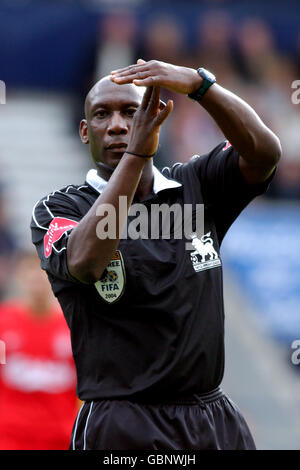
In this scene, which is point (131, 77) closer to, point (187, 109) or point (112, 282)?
point (112, 282)

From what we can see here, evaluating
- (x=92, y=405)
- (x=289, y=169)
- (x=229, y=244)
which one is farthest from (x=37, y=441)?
(x=289, y=169)

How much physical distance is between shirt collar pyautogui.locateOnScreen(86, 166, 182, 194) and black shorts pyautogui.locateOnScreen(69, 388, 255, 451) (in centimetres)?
85

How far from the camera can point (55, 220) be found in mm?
3539

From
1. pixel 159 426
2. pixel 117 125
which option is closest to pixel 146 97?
pixel 117 125

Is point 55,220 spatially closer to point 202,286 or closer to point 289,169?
point 202,286

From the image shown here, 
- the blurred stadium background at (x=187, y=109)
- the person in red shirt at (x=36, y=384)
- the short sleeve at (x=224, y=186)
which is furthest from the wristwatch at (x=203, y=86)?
the blurred stadium background at (x=187, y=109)

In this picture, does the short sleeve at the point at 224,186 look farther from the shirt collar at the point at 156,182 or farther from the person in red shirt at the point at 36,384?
the person in red shirt at the point at 36,384

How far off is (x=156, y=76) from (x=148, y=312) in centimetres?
89

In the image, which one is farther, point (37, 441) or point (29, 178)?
point (29, 178)

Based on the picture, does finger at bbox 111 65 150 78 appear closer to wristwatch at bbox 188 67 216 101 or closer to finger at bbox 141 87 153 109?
finger at bbox 141 87 153 109

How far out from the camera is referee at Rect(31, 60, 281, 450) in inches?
128

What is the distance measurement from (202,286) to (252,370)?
622cm

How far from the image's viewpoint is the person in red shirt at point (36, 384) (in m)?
5.56

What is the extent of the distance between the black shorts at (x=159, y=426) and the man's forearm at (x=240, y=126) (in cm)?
96
